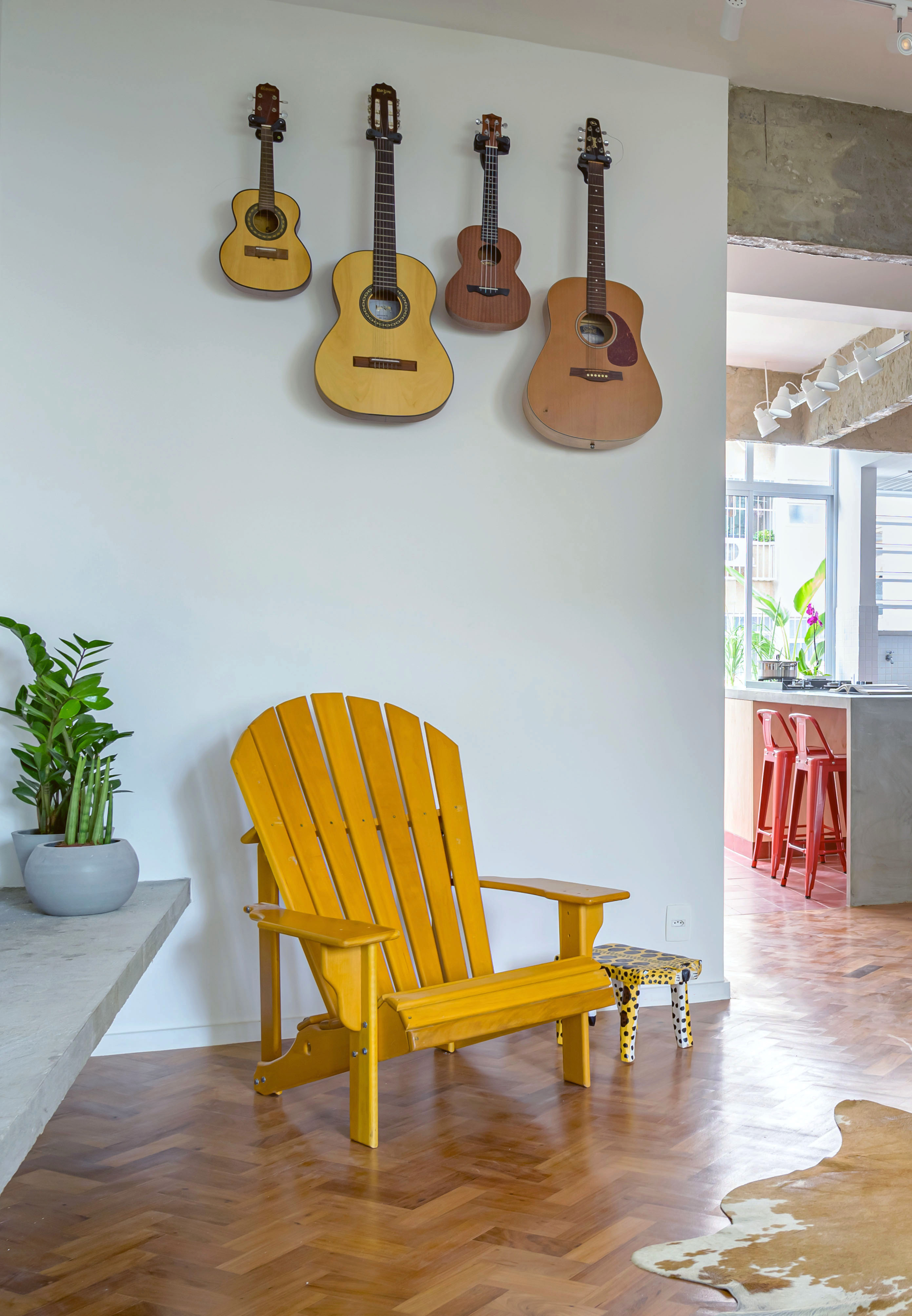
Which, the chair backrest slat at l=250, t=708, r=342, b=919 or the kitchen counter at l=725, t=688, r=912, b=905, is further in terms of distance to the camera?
the kitchen counter at l=725, t=688, r=912, b=905

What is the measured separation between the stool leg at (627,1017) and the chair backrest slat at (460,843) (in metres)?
0.38

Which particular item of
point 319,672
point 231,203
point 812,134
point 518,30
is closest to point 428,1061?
point 319,672

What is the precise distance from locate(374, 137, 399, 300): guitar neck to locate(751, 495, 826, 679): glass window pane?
683cm

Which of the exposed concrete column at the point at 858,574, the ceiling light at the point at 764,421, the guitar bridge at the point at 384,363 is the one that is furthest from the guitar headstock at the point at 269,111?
the exposed concrete column at the point at 858,574

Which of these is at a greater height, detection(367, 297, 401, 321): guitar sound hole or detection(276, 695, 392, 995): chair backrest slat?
detection(367, 297, 401, 321): guitar sound hole

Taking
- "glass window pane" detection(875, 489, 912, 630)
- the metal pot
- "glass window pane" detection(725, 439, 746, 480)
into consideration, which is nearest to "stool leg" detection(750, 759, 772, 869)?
the metal pot

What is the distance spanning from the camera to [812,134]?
3812 mm

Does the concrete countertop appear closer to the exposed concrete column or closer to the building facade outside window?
the building facade outside window

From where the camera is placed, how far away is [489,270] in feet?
10.6

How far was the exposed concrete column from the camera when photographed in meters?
9.43

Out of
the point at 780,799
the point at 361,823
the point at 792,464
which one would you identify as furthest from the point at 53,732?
the point at 792,464

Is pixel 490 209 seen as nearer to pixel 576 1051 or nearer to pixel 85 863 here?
pixel 85 863

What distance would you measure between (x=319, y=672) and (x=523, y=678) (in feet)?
2.20

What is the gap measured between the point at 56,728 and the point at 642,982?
68.0 inches
